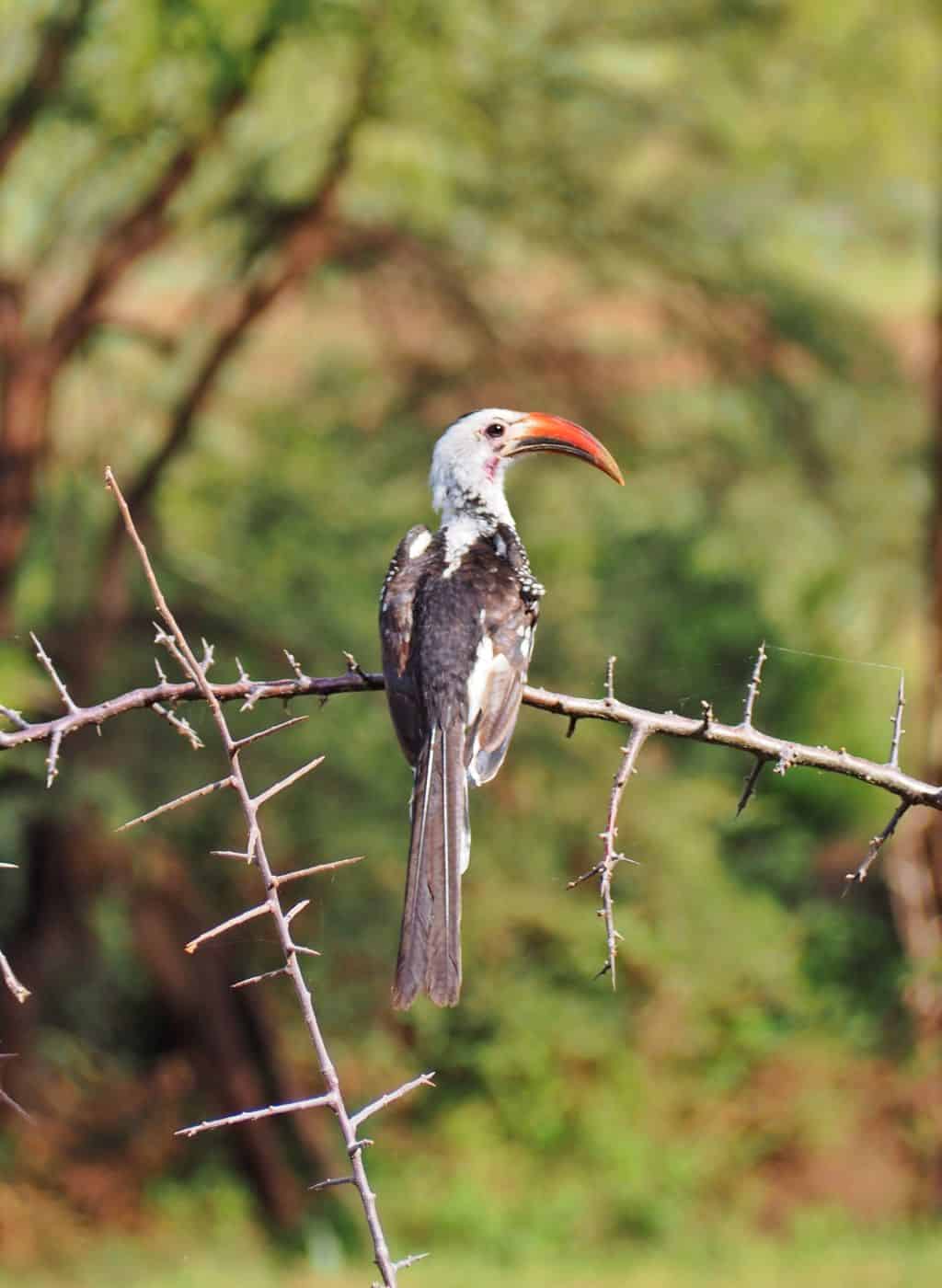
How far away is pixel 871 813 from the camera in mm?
10445

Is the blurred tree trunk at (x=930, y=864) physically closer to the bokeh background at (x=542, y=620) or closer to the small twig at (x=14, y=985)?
the bokeh background at (x=542, y=620)

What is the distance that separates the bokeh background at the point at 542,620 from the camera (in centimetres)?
795

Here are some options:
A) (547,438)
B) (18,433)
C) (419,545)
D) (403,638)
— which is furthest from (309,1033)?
(18,433)

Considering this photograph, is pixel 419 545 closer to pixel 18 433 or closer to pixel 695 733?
pixel 695 733

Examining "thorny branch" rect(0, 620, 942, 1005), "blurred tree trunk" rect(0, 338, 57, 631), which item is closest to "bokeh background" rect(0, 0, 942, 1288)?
"blurred tree trunk" rect(0, 338, 57, 631)

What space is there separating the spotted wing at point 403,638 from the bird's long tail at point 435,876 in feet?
0.29

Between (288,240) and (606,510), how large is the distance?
2.43 m

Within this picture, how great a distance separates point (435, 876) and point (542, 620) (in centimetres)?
611

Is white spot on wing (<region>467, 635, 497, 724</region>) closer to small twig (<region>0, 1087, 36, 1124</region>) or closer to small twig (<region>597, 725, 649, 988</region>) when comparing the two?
small twig (<region>597, 725, 649, 988</region>)

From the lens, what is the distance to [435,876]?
8.80 feet

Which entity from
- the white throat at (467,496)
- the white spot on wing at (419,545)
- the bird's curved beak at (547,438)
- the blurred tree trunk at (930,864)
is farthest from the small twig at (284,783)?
the blurred tree trunk at (930,864)

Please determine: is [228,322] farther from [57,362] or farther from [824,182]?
[824,182]

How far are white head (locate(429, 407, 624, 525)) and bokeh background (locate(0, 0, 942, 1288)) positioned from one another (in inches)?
152

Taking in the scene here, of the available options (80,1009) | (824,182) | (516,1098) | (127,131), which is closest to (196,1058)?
(80,1009)
